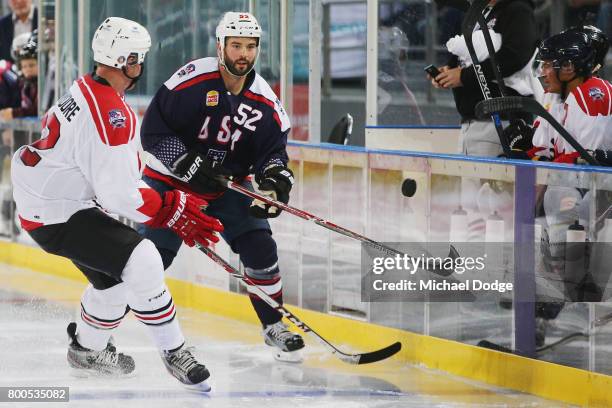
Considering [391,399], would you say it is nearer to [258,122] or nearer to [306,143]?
[258,122]

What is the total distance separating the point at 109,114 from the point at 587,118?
1641 millimetres

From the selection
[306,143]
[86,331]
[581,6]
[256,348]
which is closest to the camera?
[86,331]

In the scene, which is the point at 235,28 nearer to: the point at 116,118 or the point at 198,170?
the point at 198,170

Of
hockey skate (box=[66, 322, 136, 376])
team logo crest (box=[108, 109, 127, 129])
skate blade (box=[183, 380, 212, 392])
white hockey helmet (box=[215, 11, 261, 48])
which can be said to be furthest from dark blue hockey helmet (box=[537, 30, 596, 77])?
hockey skate (box=[66, 322, 136, 376])

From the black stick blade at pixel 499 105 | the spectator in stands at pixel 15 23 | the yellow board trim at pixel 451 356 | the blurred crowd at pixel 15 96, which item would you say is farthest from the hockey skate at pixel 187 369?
the spectator in stands at pixel 15 23

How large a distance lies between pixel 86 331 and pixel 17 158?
662mm

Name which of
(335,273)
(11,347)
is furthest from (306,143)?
(11,347)

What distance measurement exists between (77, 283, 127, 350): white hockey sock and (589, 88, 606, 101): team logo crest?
5.66 feet

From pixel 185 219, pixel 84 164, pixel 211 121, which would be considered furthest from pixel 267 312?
pixel 84 164

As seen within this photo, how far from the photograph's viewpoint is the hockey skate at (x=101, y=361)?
5.08 meters

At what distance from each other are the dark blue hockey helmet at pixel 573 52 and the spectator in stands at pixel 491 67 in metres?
0.54

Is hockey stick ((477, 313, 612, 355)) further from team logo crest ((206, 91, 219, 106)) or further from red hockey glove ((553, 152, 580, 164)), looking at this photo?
team logo crest ((206, 91, 219, 106))

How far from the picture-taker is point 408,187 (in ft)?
18.0

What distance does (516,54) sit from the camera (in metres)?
5.63
